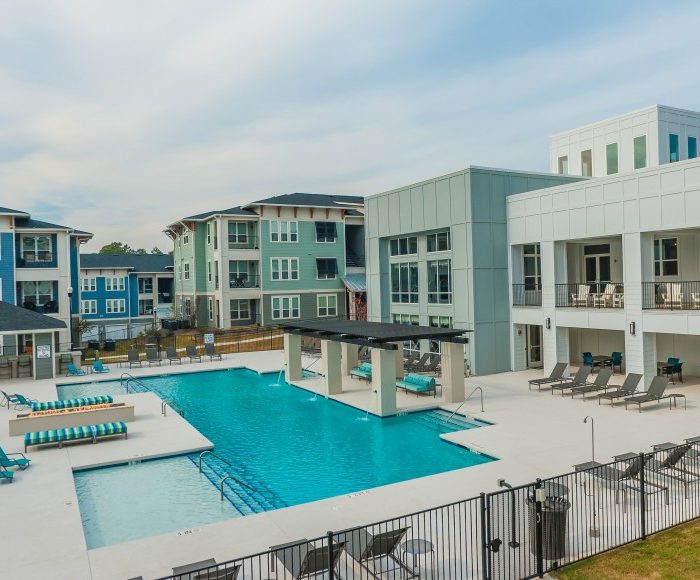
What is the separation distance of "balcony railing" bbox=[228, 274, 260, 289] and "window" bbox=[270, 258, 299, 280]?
1.53 metres

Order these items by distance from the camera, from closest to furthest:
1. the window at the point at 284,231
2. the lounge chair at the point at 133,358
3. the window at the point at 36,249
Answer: the lounge chair at the point at 133,358 < the window at the point at 36,249 < the window at the point at 284,231

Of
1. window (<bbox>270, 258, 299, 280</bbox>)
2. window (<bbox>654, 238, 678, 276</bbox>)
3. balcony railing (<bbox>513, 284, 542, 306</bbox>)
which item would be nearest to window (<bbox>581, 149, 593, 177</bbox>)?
window (<bbox>654, 238, 678, 276</bbox>)

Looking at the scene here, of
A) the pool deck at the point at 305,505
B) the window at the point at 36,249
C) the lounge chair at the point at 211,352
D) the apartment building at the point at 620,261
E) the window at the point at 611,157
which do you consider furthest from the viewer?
the window at the point at 36,249

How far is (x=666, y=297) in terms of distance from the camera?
22547mm

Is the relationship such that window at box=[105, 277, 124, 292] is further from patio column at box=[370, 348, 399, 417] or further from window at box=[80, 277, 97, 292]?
patio column at box=[370, 348, 399, 417]

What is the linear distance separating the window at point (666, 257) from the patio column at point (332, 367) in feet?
49.1

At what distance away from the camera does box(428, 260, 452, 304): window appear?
29.1 meters

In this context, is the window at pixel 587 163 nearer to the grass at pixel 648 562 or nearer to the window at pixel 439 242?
the window at pixel 439 242

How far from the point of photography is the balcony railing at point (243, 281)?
46.4m

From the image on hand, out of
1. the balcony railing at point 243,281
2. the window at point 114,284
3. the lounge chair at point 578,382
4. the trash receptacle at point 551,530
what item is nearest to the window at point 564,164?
the lounge chair at point 578,382

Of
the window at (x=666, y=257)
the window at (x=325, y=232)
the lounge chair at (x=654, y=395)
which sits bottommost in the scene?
the lounge chair at (x=654, y=395)

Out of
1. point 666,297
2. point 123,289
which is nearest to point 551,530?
point 666,297

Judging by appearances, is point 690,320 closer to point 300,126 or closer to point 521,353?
point 521,353

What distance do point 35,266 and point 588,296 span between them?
112 feet
